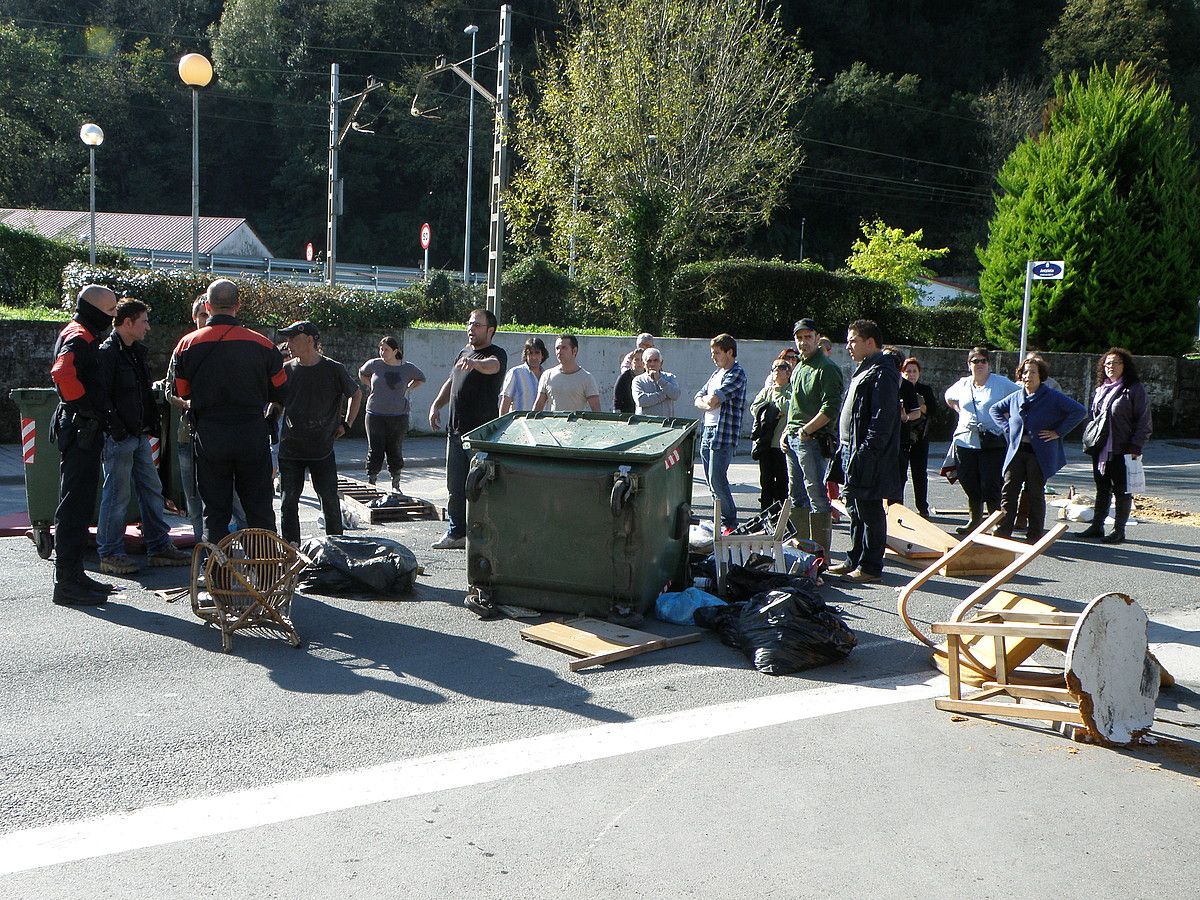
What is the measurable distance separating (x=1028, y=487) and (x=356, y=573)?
5983mm

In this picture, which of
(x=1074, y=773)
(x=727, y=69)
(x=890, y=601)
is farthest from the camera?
(x=727, y=69)

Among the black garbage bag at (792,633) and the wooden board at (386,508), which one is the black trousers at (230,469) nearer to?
the black garbage bag at (792,633)

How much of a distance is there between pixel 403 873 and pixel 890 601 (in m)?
4.89

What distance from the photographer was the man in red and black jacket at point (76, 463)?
6.81 metres

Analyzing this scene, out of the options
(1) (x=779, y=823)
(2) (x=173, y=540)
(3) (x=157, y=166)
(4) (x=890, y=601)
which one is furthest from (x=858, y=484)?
(3) (x=157, y=166)

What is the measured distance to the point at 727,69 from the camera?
69.6ft

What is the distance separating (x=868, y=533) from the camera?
26.8 ft

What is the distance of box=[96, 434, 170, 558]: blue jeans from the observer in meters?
7.51

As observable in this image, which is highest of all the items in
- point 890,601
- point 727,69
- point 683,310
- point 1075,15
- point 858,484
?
point 1075,15

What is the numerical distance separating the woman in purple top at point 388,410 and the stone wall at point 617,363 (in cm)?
429

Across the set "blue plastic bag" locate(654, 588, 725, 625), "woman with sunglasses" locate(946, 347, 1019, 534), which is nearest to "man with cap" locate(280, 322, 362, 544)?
"blue plastic bag" locate(654, 588, 725, 625)

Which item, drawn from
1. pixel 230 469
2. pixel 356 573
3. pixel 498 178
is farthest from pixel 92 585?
pixel 498 178

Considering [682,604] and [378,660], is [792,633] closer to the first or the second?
[682,604]

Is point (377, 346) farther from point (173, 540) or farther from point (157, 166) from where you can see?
point (157, 166)
